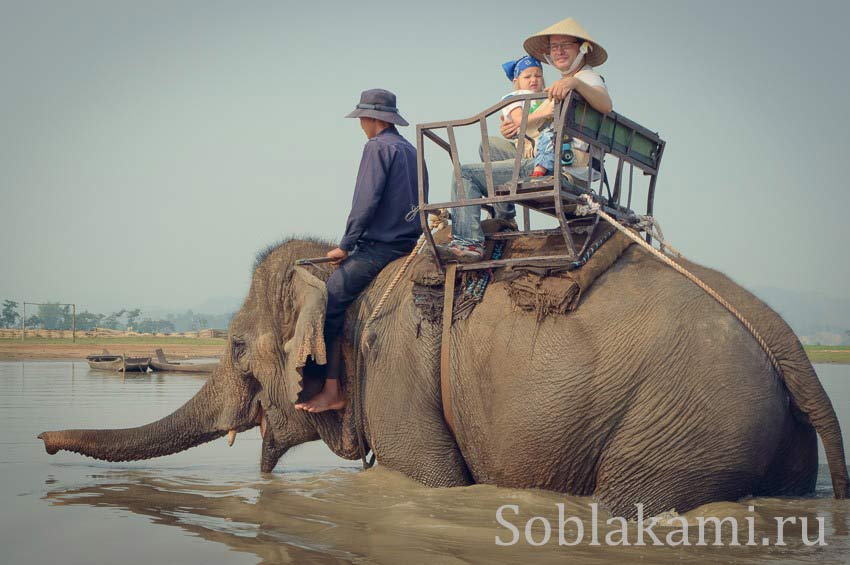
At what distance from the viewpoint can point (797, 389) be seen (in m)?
5.46

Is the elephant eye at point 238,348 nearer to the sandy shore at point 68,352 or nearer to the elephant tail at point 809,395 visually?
the elephant tail at point 809,395

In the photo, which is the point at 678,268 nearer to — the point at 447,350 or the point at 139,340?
the point at 447,350

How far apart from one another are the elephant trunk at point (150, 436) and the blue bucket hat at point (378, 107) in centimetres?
266

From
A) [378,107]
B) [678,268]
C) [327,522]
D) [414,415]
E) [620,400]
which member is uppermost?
[378,107]

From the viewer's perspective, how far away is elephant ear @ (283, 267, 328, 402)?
664 centimetres

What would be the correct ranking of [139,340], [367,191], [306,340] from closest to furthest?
[306,340]
[367,191]
[139,340]

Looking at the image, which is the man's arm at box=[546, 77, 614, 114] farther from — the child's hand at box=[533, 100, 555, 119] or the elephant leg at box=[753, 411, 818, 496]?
the elephant leg at box=[753, 411, 818, 496]

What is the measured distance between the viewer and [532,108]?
20.2ft

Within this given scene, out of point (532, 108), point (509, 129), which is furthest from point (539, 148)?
point (509, 129)

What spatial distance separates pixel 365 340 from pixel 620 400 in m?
2.07

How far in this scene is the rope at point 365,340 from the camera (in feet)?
21.8

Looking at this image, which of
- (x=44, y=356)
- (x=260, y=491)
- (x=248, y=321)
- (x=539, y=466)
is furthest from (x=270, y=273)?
(x=44, y=356)

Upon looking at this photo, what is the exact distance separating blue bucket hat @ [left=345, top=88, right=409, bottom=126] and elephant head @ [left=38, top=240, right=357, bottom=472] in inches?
47.0

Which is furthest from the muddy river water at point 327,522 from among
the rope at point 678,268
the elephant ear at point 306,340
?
the rope at point 678,268
